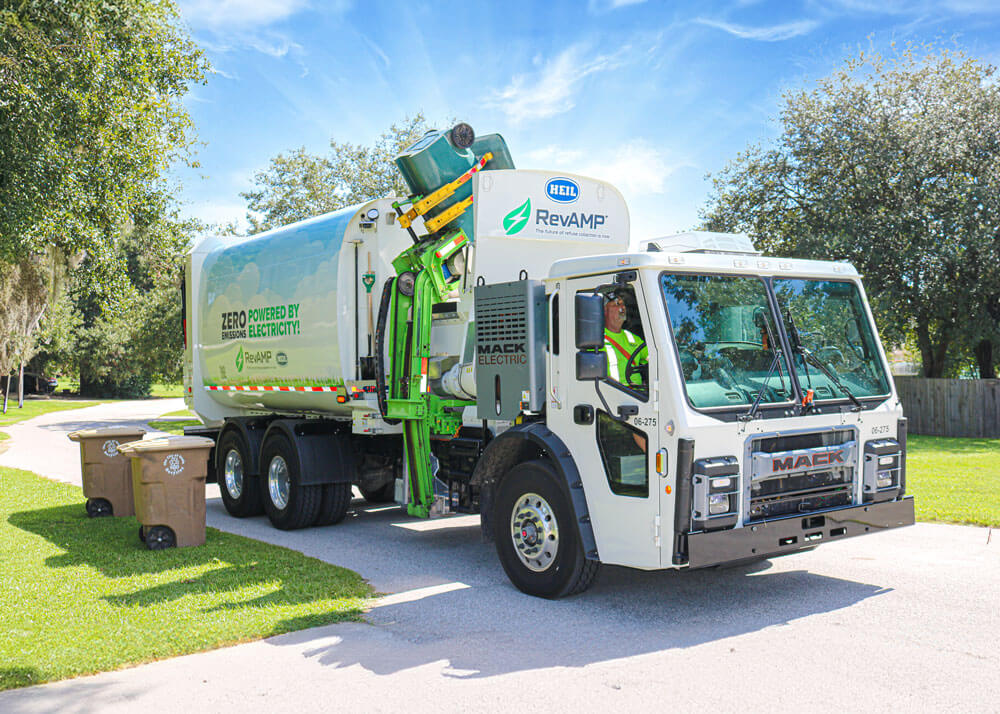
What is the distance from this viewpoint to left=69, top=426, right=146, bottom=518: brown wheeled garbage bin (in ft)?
35.0

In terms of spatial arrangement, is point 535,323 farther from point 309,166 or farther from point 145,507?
point 309,166

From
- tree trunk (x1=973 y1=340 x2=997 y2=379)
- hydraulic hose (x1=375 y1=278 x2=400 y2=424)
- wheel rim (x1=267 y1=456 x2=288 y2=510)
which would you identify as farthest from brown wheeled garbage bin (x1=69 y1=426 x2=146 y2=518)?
tree trunk (x1=973 y1=340 x2=997 y2=379)

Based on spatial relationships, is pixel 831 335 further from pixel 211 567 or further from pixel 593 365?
pixel 211 567

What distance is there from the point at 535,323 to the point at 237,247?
20.4ft

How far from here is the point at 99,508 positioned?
1075 centimetres

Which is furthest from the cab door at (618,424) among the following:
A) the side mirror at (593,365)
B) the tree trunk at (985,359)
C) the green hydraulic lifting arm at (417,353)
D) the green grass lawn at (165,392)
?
the green grass lawn at (165,392)

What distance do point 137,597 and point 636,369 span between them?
408 cm

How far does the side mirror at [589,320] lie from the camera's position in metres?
6.00

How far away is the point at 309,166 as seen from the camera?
1277 inches

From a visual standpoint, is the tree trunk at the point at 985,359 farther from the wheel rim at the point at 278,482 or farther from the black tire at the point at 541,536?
the black tire at the point at 541,536

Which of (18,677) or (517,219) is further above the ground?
(517,219)

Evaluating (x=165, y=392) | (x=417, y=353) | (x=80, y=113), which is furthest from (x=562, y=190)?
(x=165, y=392)

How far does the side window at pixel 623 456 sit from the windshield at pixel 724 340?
1.61 ft

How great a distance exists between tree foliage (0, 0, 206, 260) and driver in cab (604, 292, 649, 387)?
1127cm
